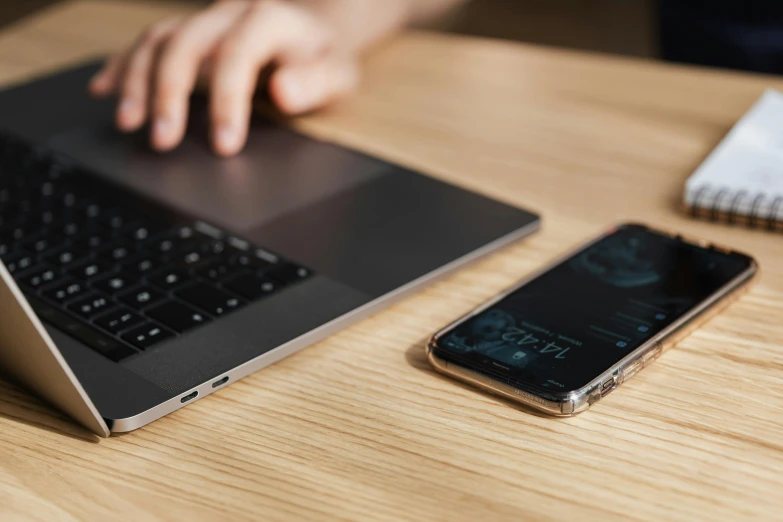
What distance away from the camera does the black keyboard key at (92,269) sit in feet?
1.82

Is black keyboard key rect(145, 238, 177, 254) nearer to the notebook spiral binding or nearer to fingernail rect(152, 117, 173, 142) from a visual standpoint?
fingernail rect(152, 117, 173, 142)

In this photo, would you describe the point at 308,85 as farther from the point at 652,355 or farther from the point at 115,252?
the point at 652,355

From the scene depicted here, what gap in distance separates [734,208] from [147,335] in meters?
0.38

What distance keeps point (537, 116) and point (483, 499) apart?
0.50 m

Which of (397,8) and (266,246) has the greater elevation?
(397,8)

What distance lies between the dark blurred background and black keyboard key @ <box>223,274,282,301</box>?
887mm

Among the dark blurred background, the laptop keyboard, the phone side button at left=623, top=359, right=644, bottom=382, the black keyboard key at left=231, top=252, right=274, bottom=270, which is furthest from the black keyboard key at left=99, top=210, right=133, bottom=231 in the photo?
the dark blurred background

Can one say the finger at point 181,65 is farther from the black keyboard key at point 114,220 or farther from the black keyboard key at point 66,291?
the black keyboard key at point 66,291

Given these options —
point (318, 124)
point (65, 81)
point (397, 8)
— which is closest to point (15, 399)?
point (318, 124)

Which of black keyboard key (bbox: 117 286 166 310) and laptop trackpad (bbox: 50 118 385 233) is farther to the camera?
laptop trackpad (bbox: 50 118 385 233)

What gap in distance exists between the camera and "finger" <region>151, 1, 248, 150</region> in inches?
30.6

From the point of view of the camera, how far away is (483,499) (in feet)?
1.29

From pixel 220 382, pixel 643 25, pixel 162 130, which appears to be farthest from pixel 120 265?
pixel 643 25

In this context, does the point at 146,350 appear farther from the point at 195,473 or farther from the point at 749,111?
the point at 749,111
